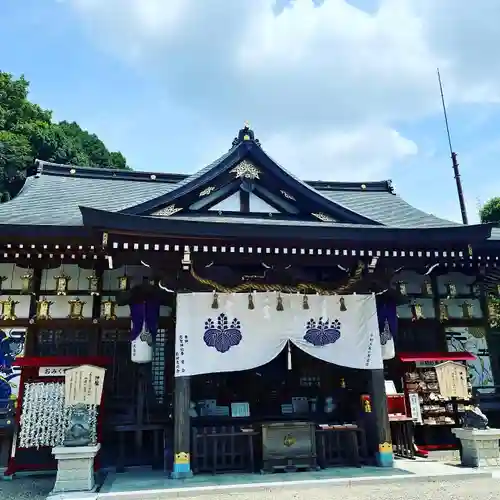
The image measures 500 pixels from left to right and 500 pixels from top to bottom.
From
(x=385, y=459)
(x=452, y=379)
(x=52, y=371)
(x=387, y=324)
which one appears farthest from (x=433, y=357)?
(x=52, y=371)

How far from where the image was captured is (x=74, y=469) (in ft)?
22.3

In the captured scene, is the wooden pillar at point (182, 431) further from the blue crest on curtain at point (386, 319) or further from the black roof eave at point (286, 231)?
the blue crest on curtain at point (386, 319)

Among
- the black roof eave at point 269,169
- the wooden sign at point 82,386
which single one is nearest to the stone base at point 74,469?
the wooden sign at point 82,386

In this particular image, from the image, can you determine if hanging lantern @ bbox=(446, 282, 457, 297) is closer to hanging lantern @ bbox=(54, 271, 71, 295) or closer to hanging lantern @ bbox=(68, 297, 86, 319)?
hanging lantern @ bbox=(68, 297, 86, 319)

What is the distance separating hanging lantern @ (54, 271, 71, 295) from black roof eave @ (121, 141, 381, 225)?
254 cm

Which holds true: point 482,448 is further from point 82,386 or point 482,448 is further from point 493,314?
point 82,386

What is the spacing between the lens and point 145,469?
8453mm

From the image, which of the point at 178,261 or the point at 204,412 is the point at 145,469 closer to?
the point at 204,412

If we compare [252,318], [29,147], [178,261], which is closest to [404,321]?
[252,318]

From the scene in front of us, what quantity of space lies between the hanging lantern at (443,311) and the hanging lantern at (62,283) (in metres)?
8.33

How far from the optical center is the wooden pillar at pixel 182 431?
7.32 metres

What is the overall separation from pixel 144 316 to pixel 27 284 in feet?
8.62

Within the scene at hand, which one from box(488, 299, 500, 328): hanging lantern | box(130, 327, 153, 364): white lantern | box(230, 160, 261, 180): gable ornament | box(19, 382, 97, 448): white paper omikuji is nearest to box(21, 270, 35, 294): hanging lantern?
box(19, 382, 97, 448): white paper omikuji

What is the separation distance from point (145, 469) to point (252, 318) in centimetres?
353
